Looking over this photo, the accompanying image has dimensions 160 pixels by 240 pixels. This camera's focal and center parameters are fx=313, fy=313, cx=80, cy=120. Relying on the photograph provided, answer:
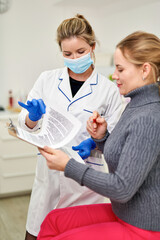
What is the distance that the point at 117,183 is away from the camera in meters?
0.97

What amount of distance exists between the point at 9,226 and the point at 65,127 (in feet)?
4.85

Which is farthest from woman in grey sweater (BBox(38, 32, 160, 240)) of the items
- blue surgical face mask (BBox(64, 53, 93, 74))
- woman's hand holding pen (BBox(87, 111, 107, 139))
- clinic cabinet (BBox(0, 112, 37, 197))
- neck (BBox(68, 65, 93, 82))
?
clinic cabinet (BBox(0, 112, 37, 197))

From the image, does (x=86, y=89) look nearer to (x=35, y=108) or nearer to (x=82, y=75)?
(x=82, y=75)

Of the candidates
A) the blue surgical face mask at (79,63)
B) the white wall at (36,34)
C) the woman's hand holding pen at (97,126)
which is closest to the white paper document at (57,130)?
the woman's hand holding pen at (97,126)

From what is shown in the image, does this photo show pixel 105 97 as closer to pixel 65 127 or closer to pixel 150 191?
pixel 65 127

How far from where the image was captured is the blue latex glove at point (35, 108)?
4.36ft

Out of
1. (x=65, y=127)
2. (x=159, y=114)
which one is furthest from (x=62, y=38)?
(x=159, y=114)

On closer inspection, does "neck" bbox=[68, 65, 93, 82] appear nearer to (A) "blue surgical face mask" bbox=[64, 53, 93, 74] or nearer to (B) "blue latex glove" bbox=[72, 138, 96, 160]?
(A) "blue surgical face mask" bbox=[64, 53, 93, 74]

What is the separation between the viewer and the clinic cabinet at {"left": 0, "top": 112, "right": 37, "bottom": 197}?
9.23 feet

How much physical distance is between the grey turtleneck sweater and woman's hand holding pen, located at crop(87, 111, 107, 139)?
22 centimetres

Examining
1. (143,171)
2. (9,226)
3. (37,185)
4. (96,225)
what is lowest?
(9,226)

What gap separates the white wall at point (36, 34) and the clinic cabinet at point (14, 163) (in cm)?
48

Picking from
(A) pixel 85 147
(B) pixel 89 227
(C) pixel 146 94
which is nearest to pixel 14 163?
(A) pixel 85 147

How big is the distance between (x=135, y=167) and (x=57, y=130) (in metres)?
0.42
